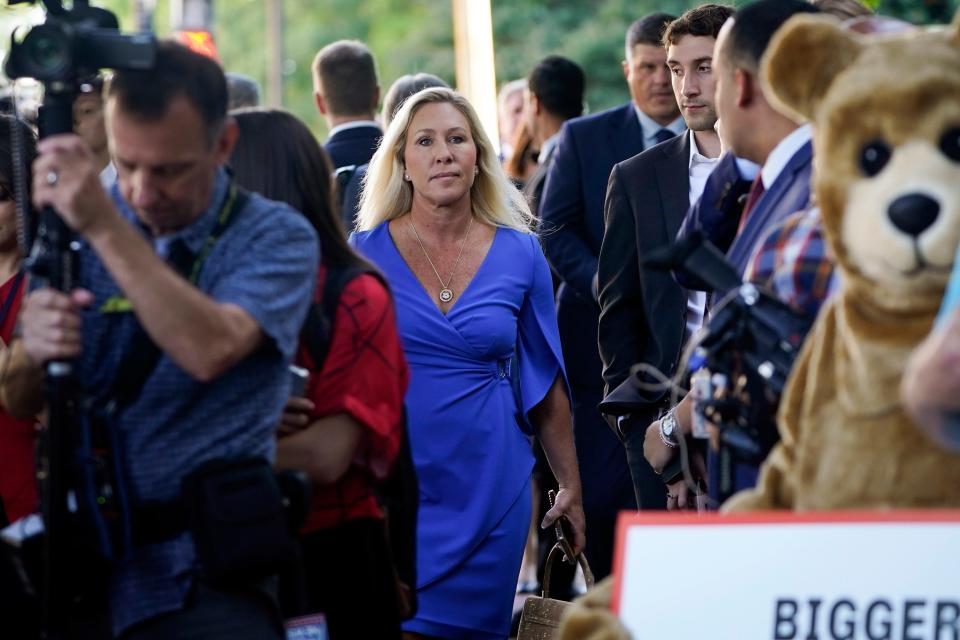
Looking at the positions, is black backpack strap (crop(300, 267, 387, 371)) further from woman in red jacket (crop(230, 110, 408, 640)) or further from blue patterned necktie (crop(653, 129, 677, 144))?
blue patterned necktie (crop(653, 129, 677, 144))

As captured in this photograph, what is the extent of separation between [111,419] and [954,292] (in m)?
1.74

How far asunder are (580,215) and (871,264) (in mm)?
4349

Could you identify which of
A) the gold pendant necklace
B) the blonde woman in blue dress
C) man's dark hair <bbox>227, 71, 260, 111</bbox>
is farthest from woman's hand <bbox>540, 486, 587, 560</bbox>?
man's dark hair <bbox>227, 71, 260, 111</bbox>

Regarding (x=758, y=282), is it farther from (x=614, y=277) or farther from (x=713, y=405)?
(x=614, y=277)

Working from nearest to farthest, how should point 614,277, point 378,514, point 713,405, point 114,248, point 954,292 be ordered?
point 954,292
point 114,248
point 713,405
point 378,514
point 614,277

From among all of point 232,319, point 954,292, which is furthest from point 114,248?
point 954,292

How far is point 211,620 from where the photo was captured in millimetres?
3744

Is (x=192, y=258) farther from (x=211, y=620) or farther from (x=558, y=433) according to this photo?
(x=558, y=433)

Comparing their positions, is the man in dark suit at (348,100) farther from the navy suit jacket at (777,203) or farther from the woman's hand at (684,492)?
the navy suit jacket at (777,203)

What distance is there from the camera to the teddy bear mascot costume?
353cm

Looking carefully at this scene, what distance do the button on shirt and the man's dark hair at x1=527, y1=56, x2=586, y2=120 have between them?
19.5 feet

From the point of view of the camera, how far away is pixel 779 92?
12.5ft

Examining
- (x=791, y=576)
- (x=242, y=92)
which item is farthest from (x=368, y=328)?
(x=242, y=92)

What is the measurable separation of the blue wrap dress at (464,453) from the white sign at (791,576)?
7.85 feet
